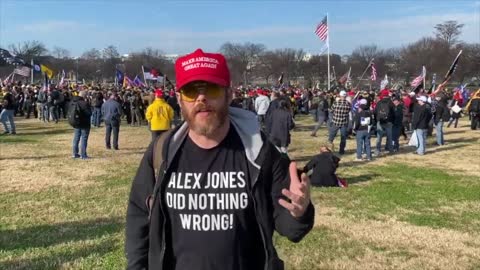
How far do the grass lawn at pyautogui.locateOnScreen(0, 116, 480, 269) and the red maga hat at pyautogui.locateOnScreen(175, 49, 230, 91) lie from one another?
3671mm

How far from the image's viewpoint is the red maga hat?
234 centimetres

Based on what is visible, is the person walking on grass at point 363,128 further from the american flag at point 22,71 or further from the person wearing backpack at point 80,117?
the american flag at point 22,71

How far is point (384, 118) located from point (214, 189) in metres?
13.1

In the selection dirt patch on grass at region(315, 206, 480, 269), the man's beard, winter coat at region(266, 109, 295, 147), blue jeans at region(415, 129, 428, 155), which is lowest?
dirt patch on grass at region(315, 206, 480, 269)

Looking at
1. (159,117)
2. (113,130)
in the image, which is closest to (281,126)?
(159,117)

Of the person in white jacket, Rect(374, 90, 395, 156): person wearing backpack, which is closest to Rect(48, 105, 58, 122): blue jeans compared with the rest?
the person in white jacket

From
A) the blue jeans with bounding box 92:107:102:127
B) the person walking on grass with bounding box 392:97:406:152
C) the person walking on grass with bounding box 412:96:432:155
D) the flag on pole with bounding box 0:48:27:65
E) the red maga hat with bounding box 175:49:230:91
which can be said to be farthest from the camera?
the flag on pole with bounding box 0:48:27:65

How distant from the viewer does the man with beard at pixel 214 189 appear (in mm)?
2361

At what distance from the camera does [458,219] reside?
25.4 feet

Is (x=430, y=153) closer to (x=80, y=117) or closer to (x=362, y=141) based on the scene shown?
(x=362, y=141)

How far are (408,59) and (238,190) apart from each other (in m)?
68.2

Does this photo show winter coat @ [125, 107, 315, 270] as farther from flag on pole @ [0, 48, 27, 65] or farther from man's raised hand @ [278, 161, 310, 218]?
flag on pole @ [0, 48, 27, 65]

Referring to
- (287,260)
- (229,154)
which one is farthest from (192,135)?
(287,260)

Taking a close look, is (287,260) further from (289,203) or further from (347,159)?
(347,159)
